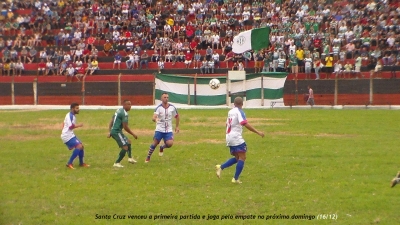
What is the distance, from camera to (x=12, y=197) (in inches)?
485

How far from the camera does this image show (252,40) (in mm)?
40781

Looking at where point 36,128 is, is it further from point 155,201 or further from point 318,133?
point 155,201

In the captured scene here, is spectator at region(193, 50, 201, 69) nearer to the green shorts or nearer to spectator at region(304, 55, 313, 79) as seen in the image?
spectator at region(304, 55, 313, 79)

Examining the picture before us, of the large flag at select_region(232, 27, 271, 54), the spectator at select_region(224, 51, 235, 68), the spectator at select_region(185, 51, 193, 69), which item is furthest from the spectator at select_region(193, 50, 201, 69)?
the large flag at select_region(232, 27, 271, 54)

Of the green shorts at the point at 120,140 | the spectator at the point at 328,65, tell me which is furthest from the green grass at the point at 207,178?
the spectator at the point at 328,65

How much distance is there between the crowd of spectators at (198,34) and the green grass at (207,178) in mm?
15895

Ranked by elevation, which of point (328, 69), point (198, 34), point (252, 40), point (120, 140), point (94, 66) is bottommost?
point (120, 140)

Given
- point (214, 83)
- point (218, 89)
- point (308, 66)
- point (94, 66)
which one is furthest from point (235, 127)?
point (94, 66)

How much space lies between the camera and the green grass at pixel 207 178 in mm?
11031

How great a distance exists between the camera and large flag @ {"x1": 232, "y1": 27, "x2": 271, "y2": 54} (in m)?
40.4

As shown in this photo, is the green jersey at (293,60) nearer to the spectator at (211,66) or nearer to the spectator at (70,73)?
the spectator at (211,66)

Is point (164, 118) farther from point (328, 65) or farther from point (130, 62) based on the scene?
point (130, 62)

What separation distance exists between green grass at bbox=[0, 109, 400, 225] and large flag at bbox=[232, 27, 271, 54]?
16.0m

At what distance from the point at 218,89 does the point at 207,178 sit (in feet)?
76.5
